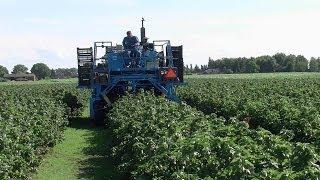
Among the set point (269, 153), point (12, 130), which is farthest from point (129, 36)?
point (269, 153)

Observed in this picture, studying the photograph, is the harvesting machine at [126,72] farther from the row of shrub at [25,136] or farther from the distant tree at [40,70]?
the distant tree at [40,70]

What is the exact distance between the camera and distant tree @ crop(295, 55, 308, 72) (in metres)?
122

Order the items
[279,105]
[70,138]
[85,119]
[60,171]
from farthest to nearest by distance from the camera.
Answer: [85,119]
[70,138]
[279,105]
[60,171]

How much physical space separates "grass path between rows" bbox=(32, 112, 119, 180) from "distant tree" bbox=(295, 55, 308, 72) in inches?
4199

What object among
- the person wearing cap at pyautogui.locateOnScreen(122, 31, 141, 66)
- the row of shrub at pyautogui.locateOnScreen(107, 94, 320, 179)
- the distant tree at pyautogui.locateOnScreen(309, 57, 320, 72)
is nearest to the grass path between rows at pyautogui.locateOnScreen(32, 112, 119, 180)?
the row of shrub at pyautogui.locateOnScreen(107, 94, 320, 179)

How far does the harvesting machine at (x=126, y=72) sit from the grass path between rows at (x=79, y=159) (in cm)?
183

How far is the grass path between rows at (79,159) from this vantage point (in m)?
13.0

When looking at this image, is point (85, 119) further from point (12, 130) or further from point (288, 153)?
point (288, 153)

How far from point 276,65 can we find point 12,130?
391 feet

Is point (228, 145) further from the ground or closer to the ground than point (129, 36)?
closer to the ground

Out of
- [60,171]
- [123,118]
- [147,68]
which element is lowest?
[60,171]

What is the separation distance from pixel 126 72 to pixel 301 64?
108m

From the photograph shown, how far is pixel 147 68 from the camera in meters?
21.7

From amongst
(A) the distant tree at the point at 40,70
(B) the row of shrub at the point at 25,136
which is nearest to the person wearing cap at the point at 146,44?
(B) the row of shrub at the point at 25,136
